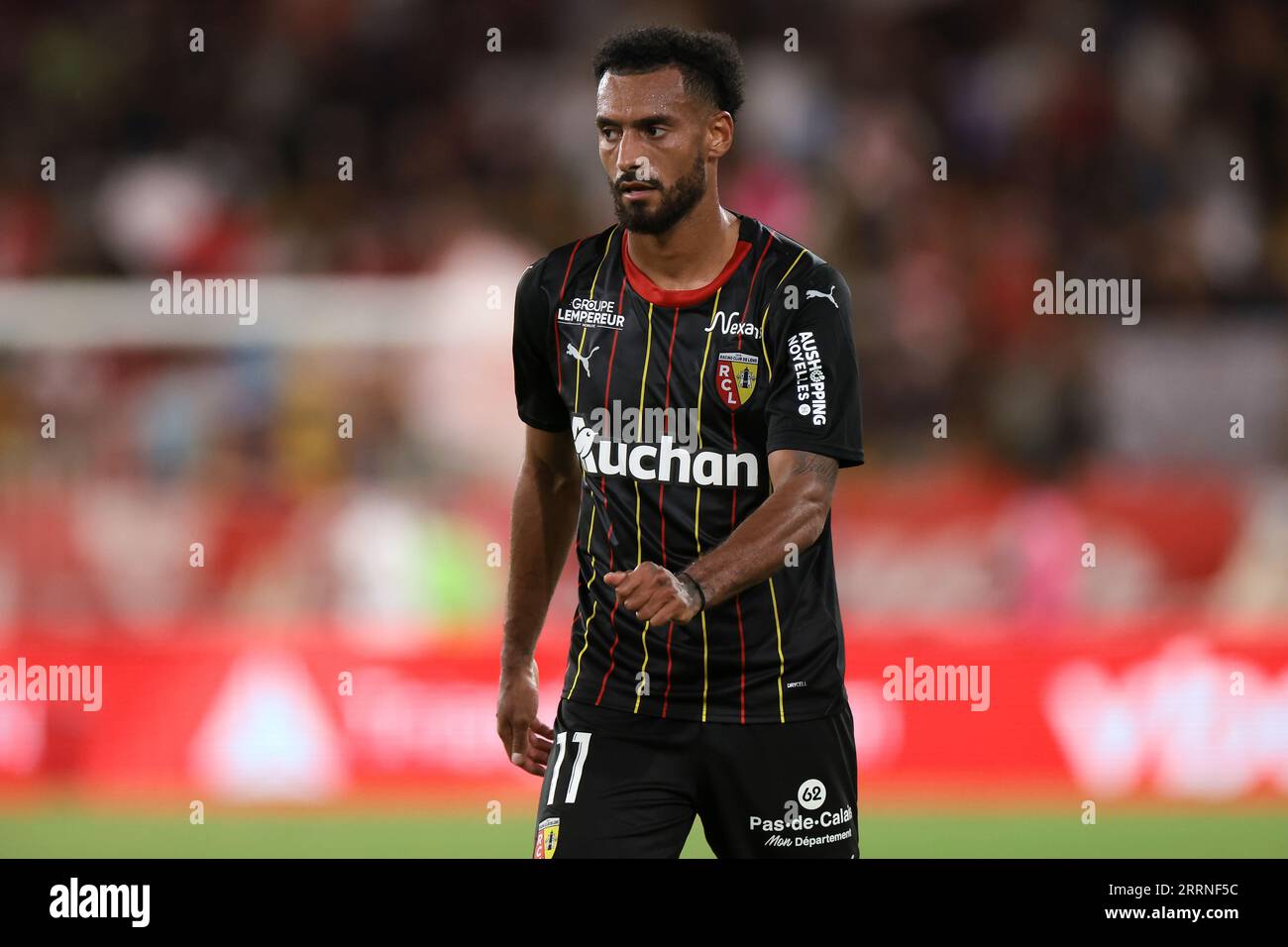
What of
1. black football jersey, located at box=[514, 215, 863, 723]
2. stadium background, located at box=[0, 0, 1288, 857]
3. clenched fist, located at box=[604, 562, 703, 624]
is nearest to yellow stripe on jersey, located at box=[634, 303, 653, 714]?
black football jersey, located at box=[514, 215, 863, 723]

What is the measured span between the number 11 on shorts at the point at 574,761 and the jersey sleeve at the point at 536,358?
0.77 metres

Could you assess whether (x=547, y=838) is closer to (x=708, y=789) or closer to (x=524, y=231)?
(x=708, y=789)

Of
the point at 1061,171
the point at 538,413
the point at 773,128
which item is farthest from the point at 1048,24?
the point at 538,413

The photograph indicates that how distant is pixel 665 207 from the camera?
13.9ft

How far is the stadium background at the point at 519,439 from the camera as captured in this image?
8555 mm

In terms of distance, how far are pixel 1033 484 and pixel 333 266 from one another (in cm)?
428

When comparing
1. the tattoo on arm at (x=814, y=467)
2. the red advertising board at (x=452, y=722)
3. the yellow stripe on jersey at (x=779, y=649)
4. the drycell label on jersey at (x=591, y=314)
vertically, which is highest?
the drycell label on jersey at (x=591, y=314)

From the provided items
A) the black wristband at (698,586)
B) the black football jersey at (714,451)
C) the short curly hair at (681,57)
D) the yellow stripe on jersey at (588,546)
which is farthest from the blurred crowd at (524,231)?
the black wristband at (698,586)

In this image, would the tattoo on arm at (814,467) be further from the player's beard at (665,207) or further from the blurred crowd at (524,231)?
the blurred crowd at (524,231)

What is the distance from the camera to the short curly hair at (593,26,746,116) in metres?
4.23

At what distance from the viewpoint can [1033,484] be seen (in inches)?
376

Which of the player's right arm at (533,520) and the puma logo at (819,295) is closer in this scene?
the puma logo at (819,295)

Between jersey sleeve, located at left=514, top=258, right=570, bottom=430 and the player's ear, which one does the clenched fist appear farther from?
the player's ear

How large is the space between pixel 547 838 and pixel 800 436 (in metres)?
1.08
